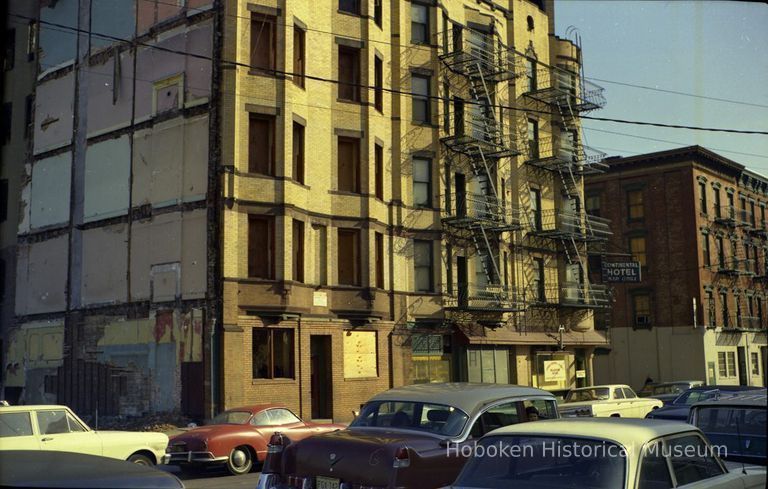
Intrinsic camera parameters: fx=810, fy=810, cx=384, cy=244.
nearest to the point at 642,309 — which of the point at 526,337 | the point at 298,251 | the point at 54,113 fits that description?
the point at 526,337

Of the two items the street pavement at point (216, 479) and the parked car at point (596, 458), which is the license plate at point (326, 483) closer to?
the parked car at point (596, 458)

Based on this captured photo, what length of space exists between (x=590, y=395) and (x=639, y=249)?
104ft

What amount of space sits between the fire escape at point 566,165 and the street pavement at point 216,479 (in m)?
26.2

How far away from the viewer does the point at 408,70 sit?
3478cm

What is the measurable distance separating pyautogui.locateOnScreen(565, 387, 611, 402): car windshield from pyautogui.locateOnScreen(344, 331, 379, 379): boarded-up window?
8.19 meters

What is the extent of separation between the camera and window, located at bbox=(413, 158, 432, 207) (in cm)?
3472

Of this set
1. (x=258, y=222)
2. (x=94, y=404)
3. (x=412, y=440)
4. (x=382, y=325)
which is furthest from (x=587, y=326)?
(x=412, y=440)

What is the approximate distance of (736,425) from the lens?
31.4 feet

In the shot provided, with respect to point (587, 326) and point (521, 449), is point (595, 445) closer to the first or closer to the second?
point (521, 449)

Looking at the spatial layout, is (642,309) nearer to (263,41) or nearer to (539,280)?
(539,280)

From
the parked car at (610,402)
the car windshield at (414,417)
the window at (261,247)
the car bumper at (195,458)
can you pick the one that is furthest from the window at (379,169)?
the car windshield at (414,417)

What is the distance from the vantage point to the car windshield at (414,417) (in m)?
9.61

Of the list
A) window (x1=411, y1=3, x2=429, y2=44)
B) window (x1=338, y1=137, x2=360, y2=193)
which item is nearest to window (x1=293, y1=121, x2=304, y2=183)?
window (x1=338, y1=137, x2=360, y2=193)

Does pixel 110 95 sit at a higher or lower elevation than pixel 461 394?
higher
